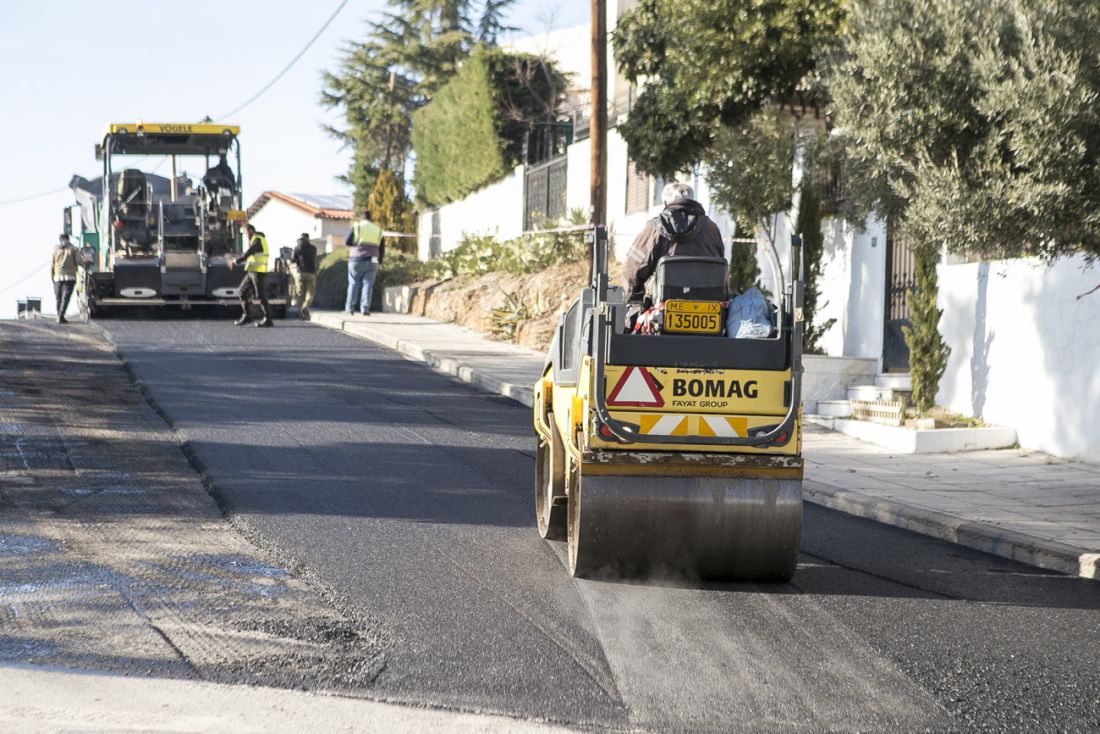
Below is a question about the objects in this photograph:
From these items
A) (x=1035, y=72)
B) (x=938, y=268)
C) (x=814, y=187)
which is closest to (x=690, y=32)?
(x=814, y=187)

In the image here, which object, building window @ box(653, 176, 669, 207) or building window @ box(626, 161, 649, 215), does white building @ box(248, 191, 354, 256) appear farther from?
building window @ box(653, 176, 669, 207)

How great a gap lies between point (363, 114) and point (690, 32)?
37673 mm

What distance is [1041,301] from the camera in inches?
541

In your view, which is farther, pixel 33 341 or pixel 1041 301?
pixel 33 341

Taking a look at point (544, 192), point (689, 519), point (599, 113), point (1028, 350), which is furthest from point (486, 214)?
point (689, 519)

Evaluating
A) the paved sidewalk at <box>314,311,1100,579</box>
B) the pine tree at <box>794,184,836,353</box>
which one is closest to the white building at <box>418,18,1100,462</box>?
the pine tree at <box>794,184,836,353</box>

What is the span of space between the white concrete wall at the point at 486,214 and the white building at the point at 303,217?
470 inches

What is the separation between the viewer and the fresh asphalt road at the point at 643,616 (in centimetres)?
551

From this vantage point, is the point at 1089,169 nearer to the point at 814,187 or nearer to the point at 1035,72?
the point at 1035,72

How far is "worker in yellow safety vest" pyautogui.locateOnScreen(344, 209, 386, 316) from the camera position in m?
27.7

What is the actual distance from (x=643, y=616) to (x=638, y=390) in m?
1.22

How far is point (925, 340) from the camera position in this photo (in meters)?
14.9

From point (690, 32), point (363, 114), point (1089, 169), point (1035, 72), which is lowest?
point (1089, 169)

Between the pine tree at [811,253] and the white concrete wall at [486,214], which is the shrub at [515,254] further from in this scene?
the pine tree at [811,253]
